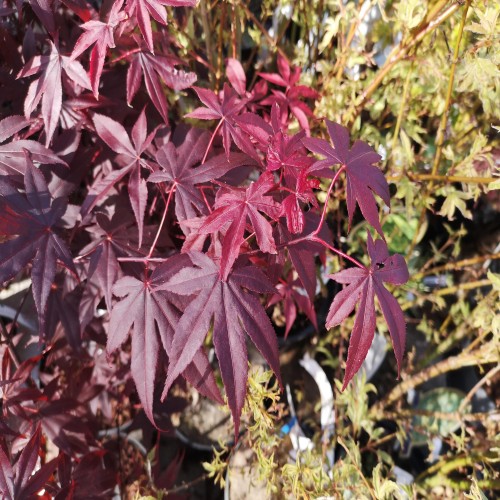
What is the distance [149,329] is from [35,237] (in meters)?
0.24

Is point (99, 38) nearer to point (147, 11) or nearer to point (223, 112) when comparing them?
point (147, 11)

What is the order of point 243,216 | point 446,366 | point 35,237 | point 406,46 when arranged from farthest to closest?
point 446,366, point 406,46, point 35,237, point 243,216

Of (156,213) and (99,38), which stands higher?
(99,38)

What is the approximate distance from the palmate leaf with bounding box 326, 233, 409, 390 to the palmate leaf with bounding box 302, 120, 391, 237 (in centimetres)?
5

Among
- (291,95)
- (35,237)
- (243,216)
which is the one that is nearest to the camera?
(243,216)

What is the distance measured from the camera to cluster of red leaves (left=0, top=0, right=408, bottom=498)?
706mm

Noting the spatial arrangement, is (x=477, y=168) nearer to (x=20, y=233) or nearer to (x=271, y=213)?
(x=271, y=213)

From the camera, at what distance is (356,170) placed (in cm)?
74

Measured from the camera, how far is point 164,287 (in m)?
0.72

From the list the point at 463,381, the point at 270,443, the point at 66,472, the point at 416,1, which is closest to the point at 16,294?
the point at 66,472

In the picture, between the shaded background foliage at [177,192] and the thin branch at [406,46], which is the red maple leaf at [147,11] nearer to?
the shaded background foliage at [177,192]

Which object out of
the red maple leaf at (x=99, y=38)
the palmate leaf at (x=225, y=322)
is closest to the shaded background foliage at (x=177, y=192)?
the red maple leaf at (x=99, y=38)

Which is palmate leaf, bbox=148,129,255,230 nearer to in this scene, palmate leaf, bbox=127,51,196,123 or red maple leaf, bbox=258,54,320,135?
palmate leaf, bbox=127,51,196,123

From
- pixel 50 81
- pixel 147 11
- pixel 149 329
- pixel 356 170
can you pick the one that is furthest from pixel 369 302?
pixel 50 81
